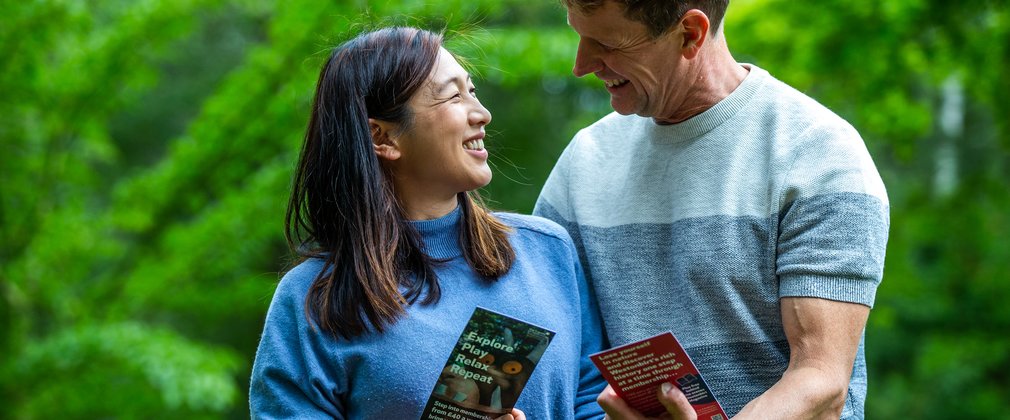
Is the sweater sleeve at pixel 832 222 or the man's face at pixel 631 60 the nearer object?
the sweater sleeve at pixel 832 222

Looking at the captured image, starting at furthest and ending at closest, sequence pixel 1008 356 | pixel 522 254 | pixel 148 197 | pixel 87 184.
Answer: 1. pixel 1008 356
2. pixel 87 184
3. pixel 148 197
4. pixel 522 254

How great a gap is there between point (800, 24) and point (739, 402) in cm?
498

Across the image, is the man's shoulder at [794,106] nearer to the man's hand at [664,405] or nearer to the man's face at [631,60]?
the man's face at [631,60]

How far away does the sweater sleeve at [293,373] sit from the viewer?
7.50ft

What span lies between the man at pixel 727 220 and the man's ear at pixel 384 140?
0.45 metres

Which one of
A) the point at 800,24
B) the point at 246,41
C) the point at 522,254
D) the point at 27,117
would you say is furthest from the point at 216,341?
the point at 522,254

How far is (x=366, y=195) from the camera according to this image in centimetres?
246

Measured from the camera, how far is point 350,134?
2.48 meters

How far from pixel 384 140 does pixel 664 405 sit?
2.88ft

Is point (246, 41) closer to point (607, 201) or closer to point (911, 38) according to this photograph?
point (911, 38)

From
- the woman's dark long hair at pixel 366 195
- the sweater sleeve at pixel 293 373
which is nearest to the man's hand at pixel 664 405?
the woman's dark long hair at pixel 366 195

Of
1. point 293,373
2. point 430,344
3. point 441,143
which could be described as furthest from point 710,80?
point 293,373

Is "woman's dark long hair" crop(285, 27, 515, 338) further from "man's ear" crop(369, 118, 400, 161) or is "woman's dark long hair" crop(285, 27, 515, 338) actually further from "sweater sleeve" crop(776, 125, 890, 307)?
"sweater sleeve" crop(776, 125, 890, 307)

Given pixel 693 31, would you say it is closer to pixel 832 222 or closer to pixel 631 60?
pixel 631 60
